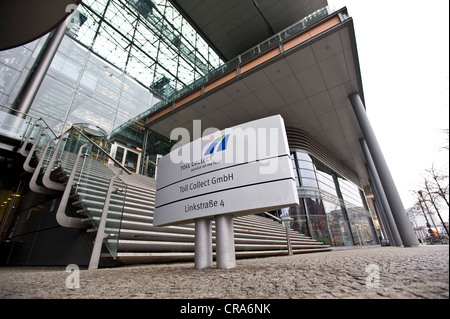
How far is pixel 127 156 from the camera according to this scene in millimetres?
13172

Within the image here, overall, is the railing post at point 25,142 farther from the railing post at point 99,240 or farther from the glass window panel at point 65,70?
the glass window panel at point 65,70

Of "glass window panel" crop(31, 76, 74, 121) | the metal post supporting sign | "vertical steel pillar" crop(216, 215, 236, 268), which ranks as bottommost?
"vertical steel pillar" crop(216, 215, 236, 268)

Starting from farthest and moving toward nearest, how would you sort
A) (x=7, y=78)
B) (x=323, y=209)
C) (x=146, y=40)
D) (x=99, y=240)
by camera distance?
(x=146, y=40) < (x=323, y=209) < (x=7, y=78) < (x=99, y=240)

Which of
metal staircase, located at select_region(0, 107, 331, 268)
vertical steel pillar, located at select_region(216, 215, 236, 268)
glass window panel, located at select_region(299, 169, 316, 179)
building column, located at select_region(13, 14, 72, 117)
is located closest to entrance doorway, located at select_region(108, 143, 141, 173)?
building column, located at select_region(13, 14, 72, 117)

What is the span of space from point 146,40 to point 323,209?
17.2 metres

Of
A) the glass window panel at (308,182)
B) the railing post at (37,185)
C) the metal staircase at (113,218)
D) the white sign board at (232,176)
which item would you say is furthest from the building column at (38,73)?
the glass window panel at (308,182)

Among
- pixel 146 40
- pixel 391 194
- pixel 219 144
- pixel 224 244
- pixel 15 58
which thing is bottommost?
pixel 224 244

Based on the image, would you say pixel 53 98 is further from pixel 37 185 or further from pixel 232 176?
pixel 232 176

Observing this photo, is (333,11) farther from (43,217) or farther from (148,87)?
(148,87)

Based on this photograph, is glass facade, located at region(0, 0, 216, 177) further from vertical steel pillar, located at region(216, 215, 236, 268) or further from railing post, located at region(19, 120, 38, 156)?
vertical steel pillar, located at region(216, 215, 236, 268)

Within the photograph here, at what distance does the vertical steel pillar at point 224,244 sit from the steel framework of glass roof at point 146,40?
1452cm

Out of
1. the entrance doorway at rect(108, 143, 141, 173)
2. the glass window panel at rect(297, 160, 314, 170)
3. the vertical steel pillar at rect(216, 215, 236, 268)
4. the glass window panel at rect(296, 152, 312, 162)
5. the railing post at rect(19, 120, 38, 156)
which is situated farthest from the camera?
the entrance doorway at rect(108, 143, 141, 173)

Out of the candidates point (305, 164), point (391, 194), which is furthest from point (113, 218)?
point (305, 164)

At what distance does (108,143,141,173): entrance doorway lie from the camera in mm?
12633
